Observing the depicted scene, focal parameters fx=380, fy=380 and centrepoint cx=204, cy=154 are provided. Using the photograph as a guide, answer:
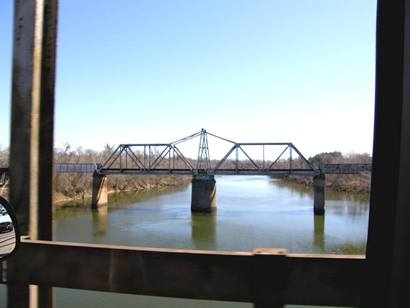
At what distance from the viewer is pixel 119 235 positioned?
2850 centimetres

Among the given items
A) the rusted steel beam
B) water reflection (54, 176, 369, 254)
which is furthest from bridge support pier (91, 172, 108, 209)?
the rusted steel beam

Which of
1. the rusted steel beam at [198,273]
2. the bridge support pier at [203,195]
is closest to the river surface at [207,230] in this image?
the bridge support pier at [203,195]

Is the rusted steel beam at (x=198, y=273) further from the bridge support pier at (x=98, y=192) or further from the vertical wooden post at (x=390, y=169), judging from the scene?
the bridge support pier at (x=98, y=192)

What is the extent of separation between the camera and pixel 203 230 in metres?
31.5

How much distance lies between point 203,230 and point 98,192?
76.9 ft

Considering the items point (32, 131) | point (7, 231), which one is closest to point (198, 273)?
point (7, 231)

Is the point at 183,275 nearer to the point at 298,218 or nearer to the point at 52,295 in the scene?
the point at 52,295

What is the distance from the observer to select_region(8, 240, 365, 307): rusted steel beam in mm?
2514

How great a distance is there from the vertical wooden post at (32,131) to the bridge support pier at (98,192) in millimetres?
46495

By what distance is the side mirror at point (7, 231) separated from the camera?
7.82 feet

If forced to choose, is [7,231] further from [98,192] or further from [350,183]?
[350,183]

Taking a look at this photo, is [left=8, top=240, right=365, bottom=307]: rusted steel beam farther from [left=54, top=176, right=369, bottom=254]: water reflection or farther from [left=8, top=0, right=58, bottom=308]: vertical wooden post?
[left=54, top=176, right=369, bottom=254]: water reflection

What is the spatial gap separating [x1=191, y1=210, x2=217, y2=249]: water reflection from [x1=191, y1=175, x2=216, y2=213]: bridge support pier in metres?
1.27

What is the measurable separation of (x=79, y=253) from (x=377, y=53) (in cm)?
246
